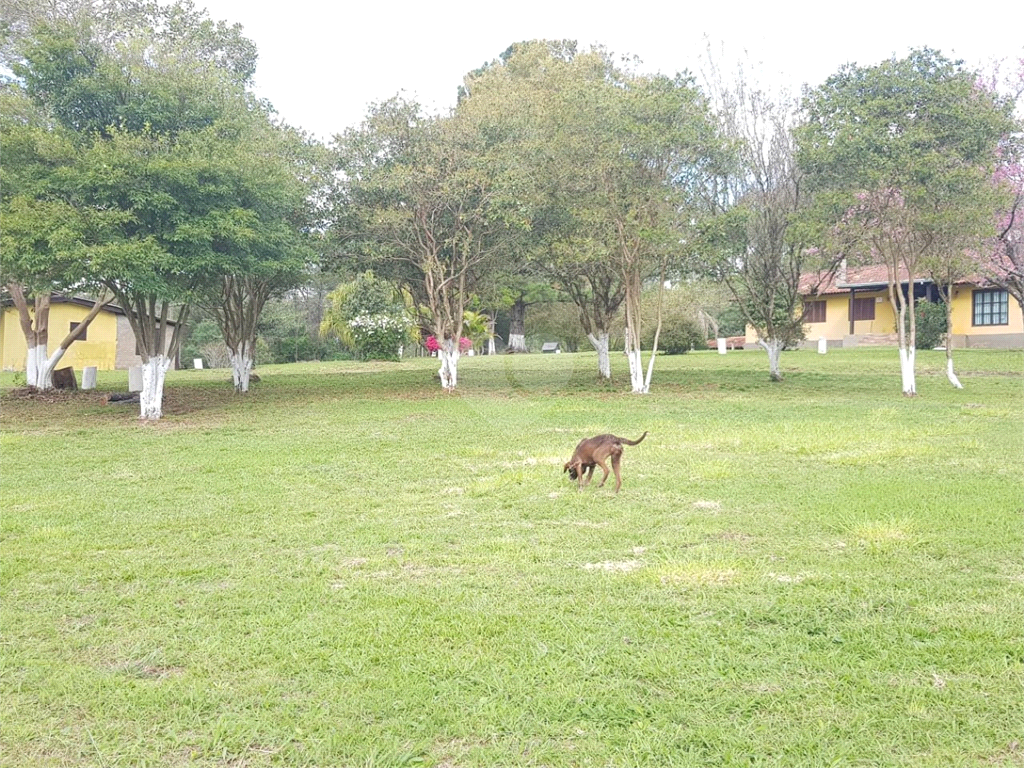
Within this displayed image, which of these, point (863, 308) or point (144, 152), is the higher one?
point (144, 152)

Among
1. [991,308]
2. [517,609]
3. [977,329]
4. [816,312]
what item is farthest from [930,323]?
[517,609]

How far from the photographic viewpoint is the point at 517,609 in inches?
145

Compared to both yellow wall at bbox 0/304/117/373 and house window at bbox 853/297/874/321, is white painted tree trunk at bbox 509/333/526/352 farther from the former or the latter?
yellow wall at bbox 0/304/117/373

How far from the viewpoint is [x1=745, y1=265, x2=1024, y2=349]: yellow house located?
28922mm

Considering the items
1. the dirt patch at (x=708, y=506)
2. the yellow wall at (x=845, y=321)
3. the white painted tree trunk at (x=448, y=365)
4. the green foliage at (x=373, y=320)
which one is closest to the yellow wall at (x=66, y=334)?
the green foliage at (x=373, y=320)

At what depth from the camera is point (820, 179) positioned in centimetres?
1630

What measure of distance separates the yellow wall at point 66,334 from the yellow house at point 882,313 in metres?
26.0

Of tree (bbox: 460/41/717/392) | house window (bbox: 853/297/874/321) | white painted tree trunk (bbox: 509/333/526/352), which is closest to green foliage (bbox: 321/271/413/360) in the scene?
white painted tree trunk (bbox: 509/333/526/352)

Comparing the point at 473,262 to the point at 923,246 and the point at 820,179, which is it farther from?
the point at 923,246

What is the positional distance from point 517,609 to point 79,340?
30070mm

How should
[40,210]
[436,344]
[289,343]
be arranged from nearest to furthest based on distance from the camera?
[40,210]
[436,344]
[289,343]

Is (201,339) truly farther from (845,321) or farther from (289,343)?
(845,321)

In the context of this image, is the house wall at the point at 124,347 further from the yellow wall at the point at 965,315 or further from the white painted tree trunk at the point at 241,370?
the yellow wall at the point at 965,315

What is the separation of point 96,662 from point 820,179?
1639 centimetres
